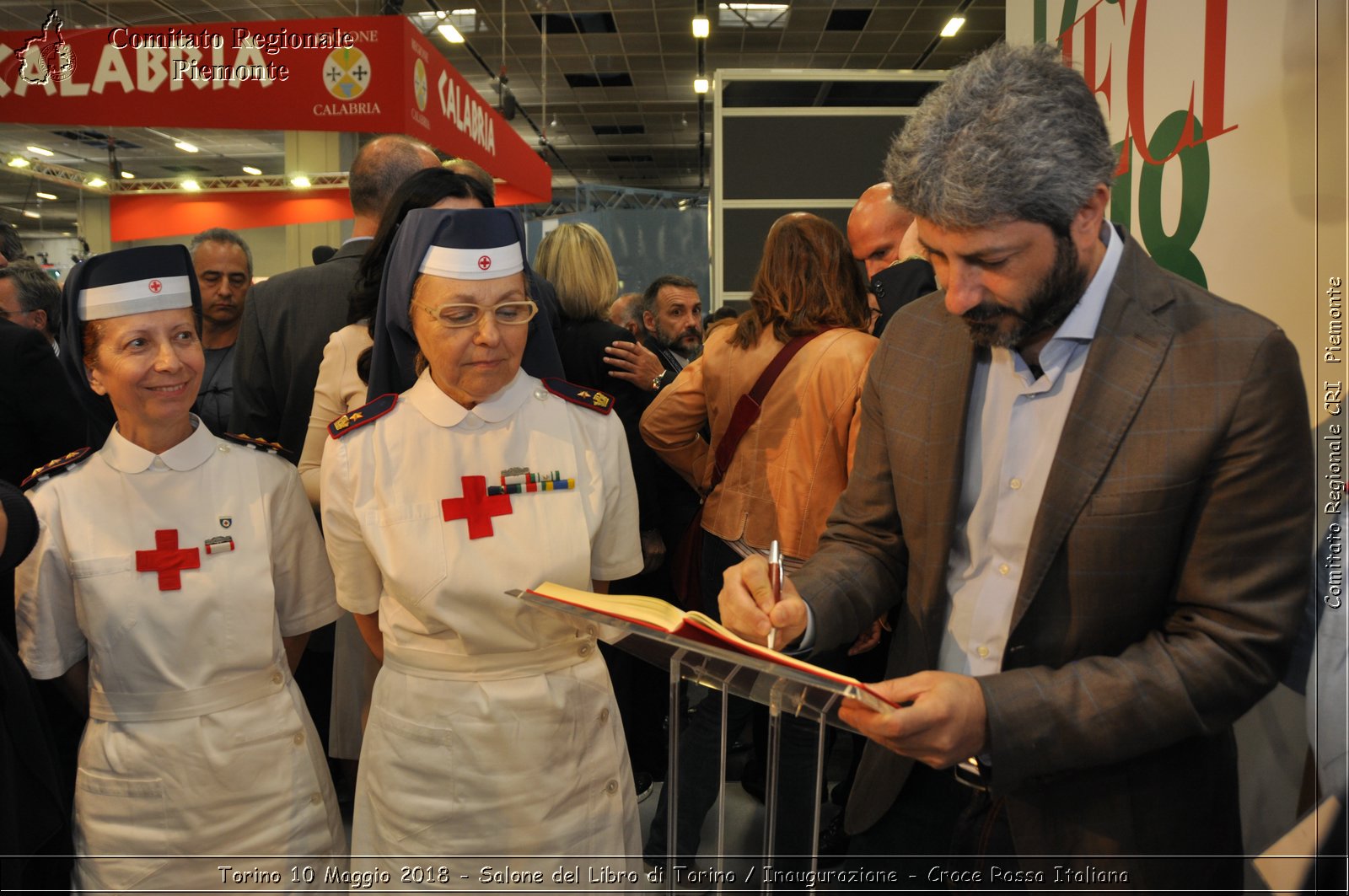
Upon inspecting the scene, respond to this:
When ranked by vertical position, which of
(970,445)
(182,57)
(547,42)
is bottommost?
(970,445)

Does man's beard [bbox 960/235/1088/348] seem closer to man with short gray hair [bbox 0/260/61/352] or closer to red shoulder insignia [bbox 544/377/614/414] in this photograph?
red shoulder insignia [bbox 544/377/614/414]

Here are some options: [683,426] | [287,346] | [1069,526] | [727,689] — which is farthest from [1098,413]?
[287,346]

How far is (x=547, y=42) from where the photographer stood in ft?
38.9

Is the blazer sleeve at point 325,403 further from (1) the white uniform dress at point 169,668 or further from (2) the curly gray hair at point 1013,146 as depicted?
(2) the curly gray hair at point 1013,146

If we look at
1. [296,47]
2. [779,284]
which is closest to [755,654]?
[779,284]

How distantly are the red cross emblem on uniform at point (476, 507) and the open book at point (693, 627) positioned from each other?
44cm

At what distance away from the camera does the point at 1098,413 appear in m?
1.35

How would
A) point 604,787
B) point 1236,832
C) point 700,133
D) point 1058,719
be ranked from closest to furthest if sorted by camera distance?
point 1058,719
point 1236,832
point 604,787
point 700,133

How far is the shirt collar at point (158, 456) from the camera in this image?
190cm

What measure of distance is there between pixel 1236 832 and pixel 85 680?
2081 millimetres

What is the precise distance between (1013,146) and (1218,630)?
701 mm

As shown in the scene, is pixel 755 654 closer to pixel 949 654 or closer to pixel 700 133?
pixel 949 654

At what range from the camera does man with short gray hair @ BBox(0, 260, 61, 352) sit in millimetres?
3752

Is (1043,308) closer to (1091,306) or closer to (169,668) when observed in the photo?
(1091,306)
